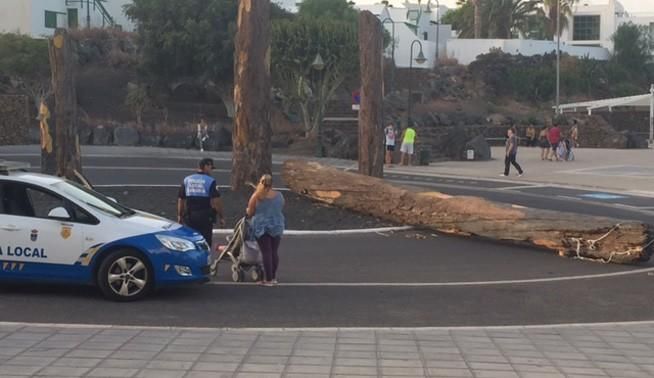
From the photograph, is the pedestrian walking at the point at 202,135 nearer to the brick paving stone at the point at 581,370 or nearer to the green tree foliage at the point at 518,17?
the brick paving stone at the point at 581,370

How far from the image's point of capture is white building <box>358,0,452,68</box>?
270 ft

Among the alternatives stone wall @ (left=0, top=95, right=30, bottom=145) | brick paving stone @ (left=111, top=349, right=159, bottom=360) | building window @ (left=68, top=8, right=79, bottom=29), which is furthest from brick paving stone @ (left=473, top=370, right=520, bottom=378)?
building window @ (left=68, top=8, right=79, bottom=29)

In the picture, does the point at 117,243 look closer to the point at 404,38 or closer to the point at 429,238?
the point at 429,238

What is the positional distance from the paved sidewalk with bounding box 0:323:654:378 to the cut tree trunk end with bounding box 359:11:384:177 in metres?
12.6

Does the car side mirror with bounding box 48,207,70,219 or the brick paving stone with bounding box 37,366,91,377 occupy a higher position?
the car side mirror with bounding box 48,207,70,219

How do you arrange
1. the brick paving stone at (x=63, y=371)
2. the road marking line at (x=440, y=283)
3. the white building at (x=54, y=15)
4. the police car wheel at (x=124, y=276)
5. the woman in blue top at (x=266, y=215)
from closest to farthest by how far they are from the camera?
the brick paving stone at (x=63, y=371), the police car wheel at (x=124, y=276), the woman in blue top at (x=266, y=215), the road marking line at (x=440, y=283), the white building at (x=54, y=15)

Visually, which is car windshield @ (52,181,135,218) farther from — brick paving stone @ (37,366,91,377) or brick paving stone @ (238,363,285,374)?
brick paving stone @ (238,363,285,374)

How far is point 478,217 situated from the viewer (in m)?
15.6

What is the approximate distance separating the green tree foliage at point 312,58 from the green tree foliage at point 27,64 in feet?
43.0

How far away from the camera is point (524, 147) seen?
5162cm

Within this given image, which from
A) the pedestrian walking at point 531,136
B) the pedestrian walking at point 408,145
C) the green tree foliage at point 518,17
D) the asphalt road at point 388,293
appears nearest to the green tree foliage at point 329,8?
the pedestrian walking at point 531,136

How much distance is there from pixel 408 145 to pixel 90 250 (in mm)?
25489

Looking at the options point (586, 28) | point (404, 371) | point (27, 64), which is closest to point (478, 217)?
point (404, 371)

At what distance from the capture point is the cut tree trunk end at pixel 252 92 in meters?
18.3
